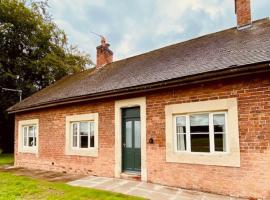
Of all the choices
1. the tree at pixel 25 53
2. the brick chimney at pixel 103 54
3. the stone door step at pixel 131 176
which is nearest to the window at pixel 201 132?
the stone door step at pixel 131 176

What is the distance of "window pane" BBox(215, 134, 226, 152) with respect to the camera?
6.85 meters

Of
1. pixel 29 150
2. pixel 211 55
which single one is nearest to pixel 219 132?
pixel 211 55

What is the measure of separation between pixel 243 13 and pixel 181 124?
6.41m

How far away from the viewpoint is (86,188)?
7.48 m

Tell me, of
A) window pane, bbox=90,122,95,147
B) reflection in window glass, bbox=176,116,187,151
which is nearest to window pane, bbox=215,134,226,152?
reflection in window glass, bbox=176,116,187,151

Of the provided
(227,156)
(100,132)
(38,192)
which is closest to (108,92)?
(100,132)

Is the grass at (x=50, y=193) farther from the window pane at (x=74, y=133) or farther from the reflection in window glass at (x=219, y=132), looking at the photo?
the window pane at (x=74, y=133)

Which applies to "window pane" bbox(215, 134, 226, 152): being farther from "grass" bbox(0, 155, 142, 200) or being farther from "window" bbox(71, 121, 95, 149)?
"window" bbox(71, 121, 95, 149)

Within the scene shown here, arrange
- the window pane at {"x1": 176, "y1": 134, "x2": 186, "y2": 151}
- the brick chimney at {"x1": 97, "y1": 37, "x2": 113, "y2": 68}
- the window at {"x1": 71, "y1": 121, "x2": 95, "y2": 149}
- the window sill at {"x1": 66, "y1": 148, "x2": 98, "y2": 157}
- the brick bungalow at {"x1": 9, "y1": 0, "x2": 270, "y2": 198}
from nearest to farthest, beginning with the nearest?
1. the brick bungalow at {"x1": 9, "y1": 0, "x2": 270, "y2": 198}
2. the window pane at {"x1": 176, "y1": 134, "x2": 186, "y2": 151}
3. the window sill at {"x1": 66, "y1": 148, "x2": 98, "y2": 157}
4. the window at {"x1": 71, "y1": 121, "x2": 95, "y2": 149}
5. the brick chimney at {"x1": 97, "y1": 37, "x2": 113, "y2": 68}

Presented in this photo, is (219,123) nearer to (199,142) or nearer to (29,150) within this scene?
(199,142)

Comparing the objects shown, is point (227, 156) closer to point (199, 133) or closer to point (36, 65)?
point (199, 133)

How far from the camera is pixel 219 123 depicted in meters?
6.99

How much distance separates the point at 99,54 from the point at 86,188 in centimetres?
1028

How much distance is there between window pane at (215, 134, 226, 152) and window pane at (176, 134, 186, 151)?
1030mm
